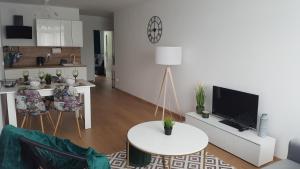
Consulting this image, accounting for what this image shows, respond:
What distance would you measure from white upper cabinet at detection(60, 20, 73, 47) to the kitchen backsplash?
38 centimetres

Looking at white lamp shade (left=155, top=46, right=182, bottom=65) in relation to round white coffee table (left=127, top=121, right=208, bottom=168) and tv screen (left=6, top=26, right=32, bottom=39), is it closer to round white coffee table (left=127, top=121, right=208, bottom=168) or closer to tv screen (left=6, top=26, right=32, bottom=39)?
round white coffee table (left=127, top=121, right=208, bottom=168)

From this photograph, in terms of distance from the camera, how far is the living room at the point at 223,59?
2.80 metres

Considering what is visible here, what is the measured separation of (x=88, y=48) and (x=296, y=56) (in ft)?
23.8

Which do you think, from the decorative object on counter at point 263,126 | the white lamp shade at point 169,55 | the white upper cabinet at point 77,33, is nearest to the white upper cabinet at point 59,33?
the white upper cabinet at point 77,33

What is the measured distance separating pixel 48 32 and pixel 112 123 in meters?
3.43

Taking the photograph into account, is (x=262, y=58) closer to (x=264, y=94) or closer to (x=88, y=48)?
(x=264, y=94)

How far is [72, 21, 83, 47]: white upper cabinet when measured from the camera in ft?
21.1

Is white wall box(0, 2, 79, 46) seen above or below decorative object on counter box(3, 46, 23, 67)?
above

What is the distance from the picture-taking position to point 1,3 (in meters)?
5.70

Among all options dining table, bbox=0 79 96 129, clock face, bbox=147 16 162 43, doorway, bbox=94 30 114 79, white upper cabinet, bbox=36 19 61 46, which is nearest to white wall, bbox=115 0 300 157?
clock face, bbox=147 16 162 43

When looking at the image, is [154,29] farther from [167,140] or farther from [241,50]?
[167,140]

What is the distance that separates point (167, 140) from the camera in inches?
94.7

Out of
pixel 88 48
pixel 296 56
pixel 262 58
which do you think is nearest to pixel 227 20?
pixel 262 58

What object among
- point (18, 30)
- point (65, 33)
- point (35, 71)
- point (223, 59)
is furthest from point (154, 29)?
point (18, 30)
